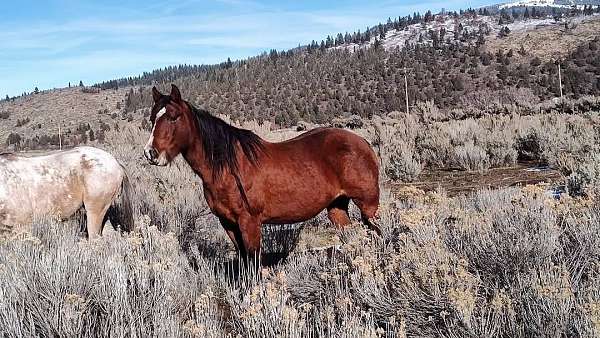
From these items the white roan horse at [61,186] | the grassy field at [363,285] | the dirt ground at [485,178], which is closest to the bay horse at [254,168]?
the grassy field at [363,285]

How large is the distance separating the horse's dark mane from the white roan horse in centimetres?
182

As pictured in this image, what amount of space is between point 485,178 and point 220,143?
283 inches

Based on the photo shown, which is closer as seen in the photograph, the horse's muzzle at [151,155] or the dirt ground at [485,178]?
the horse's muzzle at [151,155]

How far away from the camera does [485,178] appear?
1098 cm

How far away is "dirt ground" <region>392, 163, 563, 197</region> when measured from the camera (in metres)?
9.90

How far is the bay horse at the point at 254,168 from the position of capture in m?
5.09

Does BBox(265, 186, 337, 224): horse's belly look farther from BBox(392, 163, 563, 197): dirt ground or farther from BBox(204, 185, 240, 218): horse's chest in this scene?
BBox(392, 163, 563, 197): dirt ground

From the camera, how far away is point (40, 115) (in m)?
62.4

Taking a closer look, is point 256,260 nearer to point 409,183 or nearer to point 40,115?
point 409,183

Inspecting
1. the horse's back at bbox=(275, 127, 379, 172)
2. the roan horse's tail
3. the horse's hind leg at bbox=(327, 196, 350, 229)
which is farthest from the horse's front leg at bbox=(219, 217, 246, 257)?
the roan horse's tail

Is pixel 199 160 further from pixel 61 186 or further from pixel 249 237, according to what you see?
pixel 61 186

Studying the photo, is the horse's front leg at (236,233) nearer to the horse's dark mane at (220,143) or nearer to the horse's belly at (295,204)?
the horse's belly at (295,204)

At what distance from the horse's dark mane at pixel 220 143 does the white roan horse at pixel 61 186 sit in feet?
5.96

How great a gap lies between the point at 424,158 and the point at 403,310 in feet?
34.8
